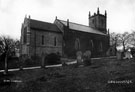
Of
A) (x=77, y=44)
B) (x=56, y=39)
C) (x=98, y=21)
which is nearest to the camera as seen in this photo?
(x=56, y=39)

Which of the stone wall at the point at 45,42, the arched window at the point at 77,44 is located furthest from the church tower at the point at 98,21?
the stone wall at the point at 45,42

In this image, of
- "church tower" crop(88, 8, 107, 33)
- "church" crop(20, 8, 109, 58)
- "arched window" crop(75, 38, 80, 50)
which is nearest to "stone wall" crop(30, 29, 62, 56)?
"church" crop(20, 8, 109, 58)

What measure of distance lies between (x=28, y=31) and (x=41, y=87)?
72.7 ft

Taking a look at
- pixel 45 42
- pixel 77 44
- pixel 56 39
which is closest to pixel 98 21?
pixel 77 44

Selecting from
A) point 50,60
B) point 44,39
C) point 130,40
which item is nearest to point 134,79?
point 50,60

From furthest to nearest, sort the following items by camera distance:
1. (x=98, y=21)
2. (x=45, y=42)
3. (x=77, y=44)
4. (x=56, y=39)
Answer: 1. (x=98, y=21)
2. (x=77, y=44)
3. (x=56, y=39)
4. (x=45, y=42)

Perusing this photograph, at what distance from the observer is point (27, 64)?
26.9 m

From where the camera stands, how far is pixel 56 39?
3581 cm

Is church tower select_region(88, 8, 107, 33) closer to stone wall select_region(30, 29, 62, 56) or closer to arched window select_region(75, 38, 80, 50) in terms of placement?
arched window select_region(75, 38, 80, 50)

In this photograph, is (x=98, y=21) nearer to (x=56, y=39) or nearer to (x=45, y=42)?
(x=56, y=39)

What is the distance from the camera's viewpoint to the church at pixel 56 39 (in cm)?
3173

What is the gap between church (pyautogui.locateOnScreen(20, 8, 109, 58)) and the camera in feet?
104

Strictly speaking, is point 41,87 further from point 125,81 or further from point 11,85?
point 125,81

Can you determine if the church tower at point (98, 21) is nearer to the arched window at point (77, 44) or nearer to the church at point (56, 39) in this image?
the church at point (56, 39)
